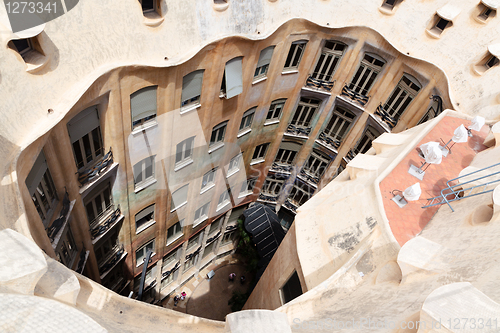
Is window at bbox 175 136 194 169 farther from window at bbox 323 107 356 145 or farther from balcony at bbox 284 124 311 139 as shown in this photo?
window at bbox 323 107 356 145

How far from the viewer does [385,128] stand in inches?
959

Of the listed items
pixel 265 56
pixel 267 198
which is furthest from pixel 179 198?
pixel 267 198

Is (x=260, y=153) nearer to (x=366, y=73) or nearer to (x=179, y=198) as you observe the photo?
(x=179, y=198)

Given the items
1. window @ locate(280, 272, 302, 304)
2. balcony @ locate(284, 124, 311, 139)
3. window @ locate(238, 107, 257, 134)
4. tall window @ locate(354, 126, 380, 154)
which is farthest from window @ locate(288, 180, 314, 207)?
window @ locate(280, 272, 302, 304)

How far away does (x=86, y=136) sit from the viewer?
1537cm

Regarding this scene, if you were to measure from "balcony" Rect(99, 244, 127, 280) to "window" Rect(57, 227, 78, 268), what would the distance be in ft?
13.5

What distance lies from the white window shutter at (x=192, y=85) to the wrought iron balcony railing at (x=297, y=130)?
11.5 m

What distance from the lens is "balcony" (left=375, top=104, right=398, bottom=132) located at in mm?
24219

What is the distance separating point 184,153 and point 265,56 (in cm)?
761

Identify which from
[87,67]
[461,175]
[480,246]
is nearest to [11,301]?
[87,67]

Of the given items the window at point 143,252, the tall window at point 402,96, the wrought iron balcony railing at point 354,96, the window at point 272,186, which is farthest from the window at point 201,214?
the tall window at point 402,96

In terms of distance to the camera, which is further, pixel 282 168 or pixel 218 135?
pixel 282 168

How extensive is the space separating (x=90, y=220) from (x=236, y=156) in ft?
38.1

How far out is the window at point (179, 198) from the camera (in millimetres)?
23670
